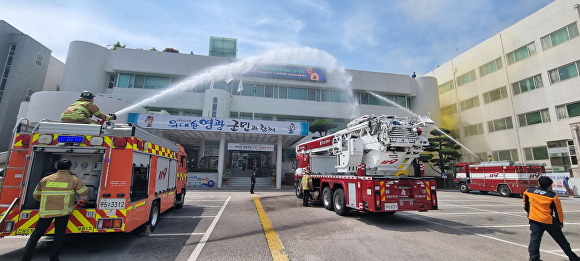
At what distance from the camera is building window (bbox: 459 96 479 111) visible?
30.4 m

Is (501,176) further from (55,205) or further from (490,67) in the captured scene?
(55,205)

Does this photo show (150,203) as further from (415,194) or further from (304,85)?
(304,85)

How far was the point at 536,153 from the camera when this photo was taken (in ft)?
77.4

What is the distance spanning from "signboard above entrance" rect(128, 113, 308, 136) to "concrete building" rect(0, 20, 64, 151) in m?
17.7

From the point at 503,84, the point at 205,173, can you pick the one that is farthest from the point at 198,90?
the point at 503,84

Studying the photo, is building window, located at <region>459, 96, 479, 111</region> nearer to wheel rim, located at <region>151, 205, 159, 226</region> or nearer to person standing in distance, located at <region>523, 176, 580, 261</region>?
person standing in distance, located at <region>523, 176, 580, 261</region>

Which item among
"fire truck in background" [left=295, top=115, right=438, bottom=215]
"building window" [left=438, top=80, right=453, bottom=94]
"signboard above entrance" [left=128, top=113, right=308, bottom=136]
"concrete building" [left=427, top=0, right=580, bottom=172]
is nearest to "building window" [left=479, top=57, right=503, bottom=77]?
"concrete building" [left=427, top=0, right=580, bottom=172]

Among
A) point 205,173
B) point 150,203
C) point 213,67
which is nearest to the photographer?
point 150,203

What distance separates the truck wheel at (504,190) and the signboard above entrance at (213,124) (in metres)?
14.8

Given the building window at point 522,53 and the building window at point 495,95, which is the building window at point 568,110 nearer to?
the building window at point 495,95

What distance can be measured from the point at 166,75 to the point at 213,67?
17.6ft

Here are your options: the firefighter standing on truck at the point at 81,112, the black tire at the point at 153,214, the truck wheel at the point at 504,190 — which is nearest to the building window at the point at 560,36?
the truck wheel at the point at 504,190

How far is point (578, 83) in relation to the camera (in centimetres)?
2050

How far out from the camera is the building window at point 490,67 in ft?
91.4
